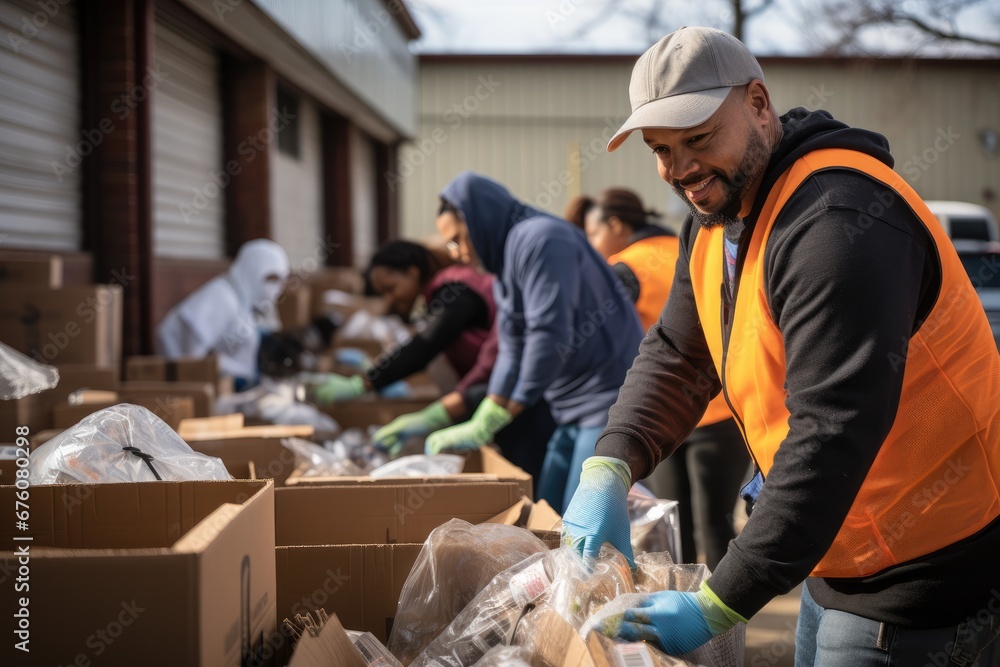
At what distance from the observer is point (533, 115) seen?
17750mm

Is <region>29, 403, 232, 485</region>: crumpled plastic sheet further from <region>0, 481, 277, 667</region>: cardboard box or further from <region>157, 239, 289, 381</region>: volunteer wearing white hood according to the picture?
<region>157, 239, 289, 381</region>: volunteer wearing white hood

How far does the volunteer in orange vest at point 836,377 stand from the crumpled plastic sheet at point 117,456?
94 cm

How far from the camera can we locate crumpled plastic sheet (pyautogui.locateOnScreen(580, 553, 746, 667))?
4.86ft

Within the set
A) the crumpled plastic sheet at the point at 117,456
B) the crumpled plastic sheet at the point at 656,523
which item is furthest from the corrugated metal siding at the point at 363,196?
the crumpled plastic sheet at the point at 117,456

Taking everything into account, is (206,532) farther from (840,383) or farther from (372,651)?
(840,383)

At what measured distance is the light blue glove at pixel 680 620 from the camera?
1.42 meters

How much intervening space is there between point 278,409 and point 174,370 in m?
0.62

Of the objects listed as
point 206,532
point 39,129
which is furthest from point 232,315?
point 206,532

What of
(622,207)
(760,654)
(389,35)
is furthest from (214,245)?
(389,35)

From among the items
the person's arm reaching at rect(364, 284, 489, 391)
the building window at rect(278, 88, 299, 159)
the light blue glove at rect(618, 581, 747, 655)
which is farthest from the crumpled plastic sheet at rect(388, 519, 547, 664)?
the building window at rect(278, 88, 299, 159)

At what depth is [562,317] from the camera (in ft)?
10.7

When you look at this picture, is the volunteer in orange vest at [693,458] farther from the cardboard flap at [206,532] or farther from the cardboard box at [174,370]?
the cardboard box at [174,370]

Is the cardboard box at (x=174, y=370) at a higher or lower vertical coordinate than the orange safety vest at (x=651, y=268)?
lower

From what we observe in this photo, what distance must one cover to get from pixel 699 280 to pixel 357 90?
8.83 meters
